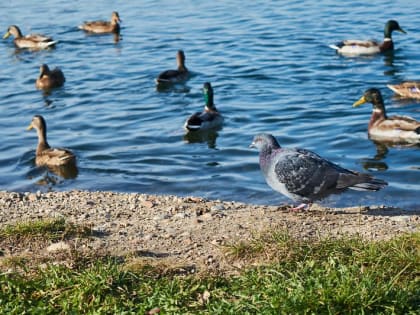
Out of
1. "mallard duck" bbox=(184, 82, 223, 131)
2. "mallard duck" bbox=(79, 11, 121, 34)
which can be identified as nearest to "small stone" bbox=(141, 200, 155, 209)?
"mallard duck" bbox=(184, 82, 223, 131)

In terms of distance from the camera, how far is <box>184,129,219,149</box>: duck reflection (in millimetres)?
14805

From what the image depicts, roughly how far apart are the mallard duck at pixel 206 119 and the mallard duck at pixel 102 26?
359 inches

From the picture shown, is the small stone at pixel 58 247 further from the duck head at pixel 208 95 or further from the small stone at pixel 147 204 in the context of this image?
the duck head at pixel 208 95

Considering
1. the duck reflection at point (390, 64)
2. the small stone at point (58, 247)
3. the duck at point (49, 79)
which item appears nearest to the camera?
the small stone at point (58, 247)

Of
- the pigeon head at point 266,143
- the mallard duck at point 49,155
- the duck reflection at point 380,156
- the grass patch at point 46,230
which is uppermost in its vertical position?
the pigeon head at point 266,143

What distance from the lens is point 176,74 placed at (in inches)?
742

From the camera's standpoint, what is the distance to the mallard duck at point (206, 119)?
15055 mm

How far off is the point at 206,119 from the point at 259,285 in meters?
9.16

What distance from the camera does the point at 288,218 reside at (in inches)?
340

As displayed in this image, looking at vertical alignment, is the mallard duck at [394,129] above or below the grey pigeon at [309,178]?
below

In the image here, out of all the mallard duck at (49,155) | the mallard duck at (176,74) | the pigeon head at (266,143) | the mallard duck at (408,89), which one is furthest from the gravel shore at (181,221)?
the mallard duck at (176,74)

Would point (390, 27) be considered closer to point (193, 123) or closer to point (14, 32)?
point (193, 123)

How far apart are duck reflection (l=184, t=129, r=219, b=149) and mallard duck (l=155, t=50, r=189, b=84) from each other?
3591mm

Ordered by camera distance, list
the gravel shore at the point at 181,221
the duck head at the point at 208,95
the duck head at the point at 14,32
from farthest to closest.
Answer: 1. the duck head at the point at 14,32
2. the duck head at the point at 208,95
3. the gravel shore at the point at 181,221
